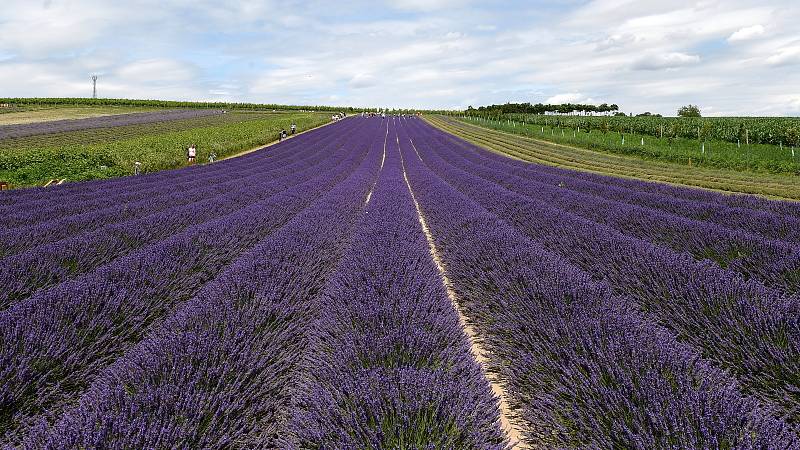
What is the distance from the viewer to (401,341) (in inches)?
95.5

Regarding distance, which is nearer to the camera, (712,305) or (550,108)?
(712,305)

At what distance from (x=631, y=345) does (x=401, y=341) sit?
1164 mm

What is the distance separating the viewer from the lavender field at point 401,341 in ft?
5.86

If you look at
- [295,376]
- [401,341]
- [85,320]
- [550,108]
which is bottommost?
[295,376]

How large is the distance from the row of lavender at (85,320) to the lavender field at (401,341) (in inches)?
0.6

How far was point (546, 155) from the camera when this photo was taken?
69.0 feet

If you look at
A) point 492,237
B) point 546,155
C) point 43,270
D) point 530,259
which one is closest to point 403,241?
point 492,237

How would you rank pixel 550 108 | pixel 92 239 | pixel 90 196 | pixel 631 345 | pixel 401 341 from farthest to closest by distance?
1. pixel 550 108
2. pixel 90 196
3. pixel 92 239
4. pixel 401 341
5. pixel 631 345

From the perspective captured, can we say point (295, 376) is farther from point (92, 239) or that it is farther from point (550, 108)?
point (550, 108)

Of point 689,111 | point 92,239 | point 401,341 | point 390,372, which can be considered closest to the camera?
point 390,372

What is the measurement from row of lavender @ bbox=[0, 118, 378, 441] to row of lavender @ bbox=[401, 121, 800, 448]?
248cm

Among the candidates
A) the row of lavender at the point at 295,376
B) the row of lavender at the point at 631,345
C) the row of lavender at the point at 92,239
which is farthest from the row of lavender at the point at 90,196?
the row of lavender at the point at 631,345

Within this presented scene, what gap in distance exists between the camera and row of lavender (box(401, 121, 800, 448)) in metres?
1.75

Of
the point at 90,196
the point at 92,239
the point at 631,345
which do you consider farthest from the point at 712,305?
the point at 90,196
